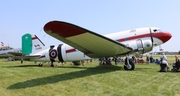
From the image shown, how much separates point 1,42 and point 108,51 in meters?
77.9

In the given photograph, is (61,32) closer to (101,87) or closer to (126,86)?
(101,87)

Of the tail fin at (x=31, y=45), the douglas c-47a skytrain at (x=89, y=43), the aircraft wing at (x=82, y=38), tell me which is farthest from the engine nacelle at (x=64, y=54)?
the aircraft wing at (x=82, y=38)

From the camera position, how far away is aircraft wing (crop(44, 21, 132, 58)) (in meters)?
8.26

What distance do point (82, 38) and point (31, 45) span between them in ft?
33.6

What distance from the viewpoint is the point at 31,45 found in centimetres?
1773

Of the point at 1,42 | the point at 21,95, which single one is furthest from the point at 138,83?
the point at 1,42

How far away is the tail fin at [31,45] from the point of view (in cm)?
1762

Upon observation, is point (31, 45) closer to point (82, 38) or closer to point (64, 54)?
point (64, 54)

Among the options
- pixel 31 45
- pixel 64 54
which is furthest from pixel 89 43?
pixel 31 45

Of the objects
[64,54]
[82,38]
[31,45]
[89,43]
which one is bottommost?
[64,54]

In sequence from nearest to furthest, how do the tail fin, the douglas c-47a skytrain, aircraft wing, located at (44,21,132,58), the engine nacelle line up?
aircraft wing, located at (44,21,132,58) < the douglas c-47a skytrain < the engine nacelle < the tail fin

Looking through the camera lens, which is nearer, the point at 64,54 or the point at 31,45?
the point at 64,54

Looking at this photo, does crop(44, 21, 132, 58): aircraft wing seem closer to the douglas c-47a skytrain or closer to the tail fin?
the douglas c-47a skytrain

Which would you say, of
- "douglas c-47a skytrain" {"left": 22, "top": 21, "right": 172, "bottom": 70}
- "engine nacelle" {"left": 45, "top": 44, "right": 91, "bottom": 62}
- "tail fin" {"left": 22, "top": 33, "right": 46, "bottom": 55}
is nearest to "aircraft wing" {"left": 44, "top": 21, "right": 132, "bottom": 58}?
"douglas c-47a skytrain" {"left": 22, "top": 21, "right": 172, "bottom": 70}
